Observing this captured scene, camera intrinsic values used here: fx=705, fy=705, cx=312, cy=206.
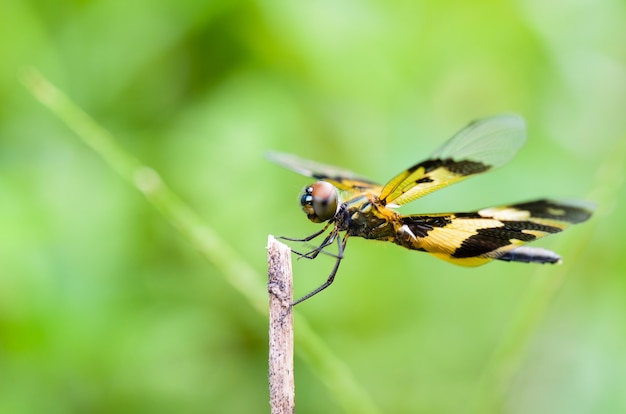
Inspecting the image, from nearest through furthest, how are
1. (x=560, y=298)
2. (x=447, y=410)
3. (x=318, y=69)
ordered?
1. (x=447, y=410)
2. (x=560, y=298)
3. (x=318, y=69)

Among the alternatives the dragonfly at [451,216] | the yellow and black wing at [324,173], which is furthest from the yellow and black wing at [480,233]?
the yellow and black wing at [324,173]

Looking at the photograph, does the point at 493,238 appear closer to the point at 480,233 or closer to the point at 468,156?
the point at 480,233

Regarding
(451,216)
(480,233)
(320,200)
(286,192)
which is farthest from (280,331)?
Result: (286,192)

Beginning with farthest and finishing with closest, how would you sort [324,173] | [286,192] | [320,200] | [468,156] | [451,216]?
1. [286,192]
2. [324,173]
3. [468,156]
4. [451,216]
5. [320,200]

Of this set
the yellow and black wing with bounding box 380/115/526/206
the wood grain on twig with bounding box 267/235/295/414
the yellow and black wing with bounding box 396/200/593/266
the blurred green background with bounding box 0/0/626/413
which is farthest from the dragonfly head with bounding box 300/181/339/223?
the blurred green background with bounding box 0/0/626/413

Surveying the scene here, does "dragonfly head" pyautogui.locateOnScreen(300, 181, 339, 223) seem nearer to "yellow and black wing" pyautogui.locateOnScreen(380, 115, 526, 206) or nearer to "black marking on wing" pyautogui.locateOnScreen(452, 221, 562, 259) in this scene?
"yellow and black wing" pyautogui.locateOnScreen(380, 115, 526, 206)

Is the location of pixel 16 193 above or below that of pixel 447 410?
above

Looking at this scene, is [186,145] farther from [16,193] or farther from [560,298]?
[560,298]

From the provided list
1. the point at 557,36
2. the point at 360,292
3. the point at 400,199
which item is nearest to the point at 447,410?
the point at 360,292
